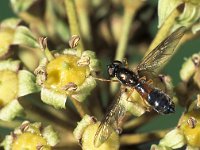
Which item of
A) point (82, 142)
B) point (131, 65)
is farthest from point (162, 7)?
point (131, 65)

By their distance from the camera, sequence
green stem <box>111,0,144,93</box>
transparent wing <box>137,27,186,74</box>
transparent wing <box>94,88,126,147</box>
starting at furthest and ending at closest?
green stem <box>111,0,144,93</box> → transparent wing <box>137,27,186,74</box> → transparent wing <box>94,88,126,147</box>

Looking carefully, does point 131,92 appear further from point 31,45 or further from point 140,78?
point 31,45

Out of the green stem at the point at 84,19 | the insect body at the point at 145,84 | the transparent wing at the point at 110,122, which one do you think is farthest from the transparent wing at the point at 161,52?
the green stem at the point at 84,19

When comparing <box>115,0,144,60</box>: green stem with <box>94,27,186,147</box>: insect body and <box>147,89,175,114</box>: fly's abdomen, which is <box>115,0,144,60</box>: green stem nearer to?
<box>94,27,186,147</box>: insect body

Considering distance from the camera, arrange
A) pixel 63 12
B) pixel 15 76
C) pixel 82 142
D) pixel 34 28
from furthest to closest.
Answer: pixel 63 12 → pixel 34 28 → pixel 15 76 → pixel 82 142

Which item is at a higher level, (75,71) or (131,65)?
(131,65)

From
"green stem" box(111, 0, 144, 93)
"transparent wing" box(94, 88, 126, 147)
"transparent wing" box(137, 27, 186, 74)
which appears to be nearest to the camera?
"transparent wing" box(94, 88, 126, 147)

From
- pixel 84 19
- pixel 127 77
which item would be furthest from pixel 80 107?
pixel 84 19

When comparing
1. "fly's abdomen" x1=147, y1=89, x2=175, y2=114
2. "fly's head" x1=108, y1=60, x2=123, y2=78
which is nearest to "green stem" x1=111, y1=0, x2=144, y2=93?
"fly's head" x1=108, y1=60, x2=123, y2=78
